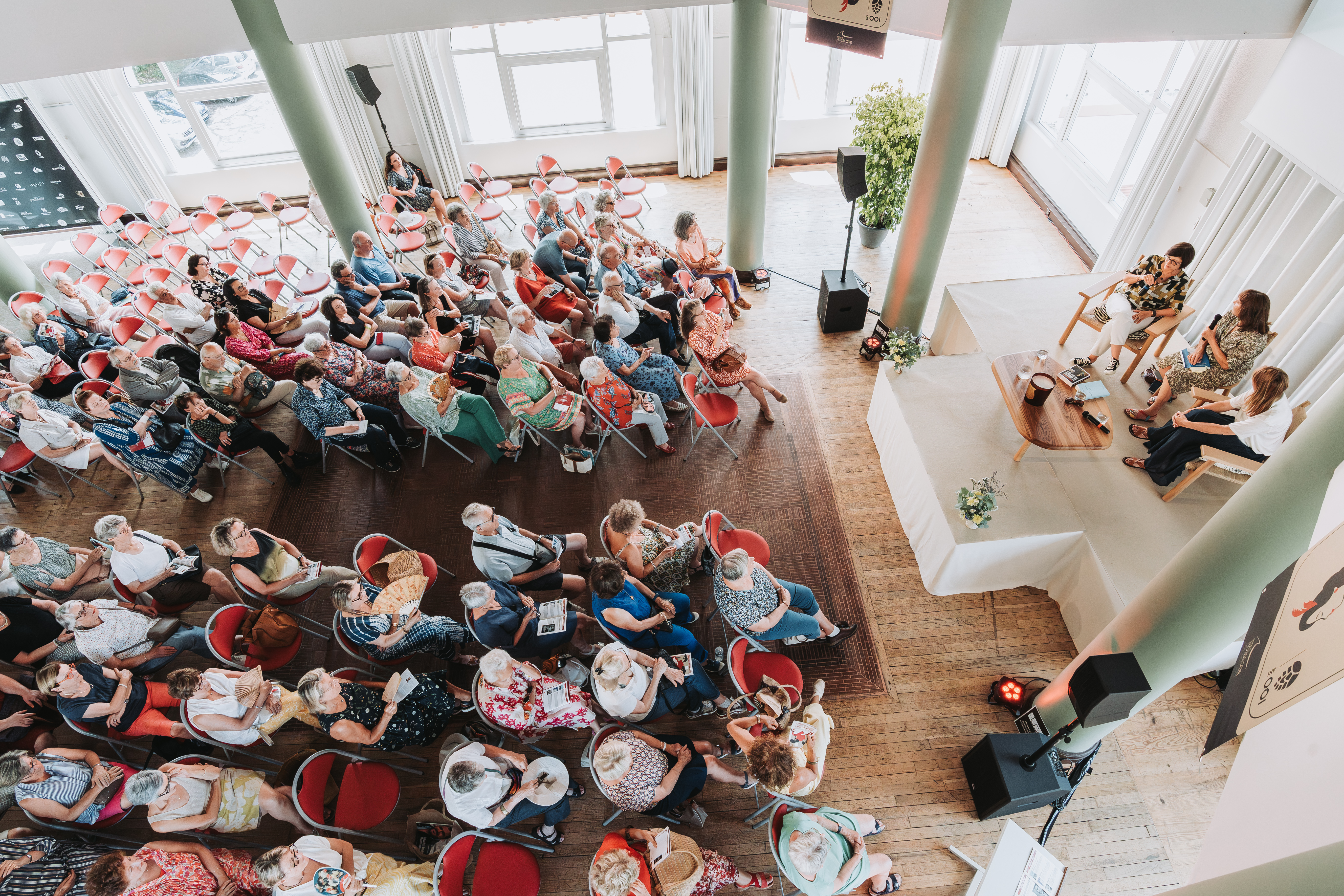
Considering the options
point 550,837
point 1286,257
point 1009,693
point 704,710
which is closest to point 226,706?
point 550,837

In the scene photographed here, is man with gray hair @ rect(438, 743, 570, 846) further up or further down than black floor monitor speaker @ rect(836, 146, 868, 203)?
further down

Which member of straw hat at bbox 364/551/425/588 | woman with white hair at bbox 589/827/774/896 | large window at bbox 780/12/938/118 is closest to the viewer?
woman with white hair at bbox 589/827/774/896

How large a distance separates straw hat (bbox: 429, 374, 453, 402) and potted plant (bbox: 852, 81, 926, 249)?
4.29m

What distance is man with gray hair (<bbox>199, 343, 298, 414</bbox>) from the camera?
5.11m

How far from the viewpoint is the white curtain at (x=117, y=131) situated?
8.39 m

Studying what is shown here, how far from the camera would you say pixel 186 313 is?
5.75m

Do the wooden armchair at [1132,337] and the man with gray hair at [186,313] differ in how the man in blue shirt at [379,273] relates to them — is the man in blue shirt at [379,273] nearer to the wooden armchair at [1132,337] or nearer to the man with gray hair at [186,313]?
the man with gray hair at [186,313]

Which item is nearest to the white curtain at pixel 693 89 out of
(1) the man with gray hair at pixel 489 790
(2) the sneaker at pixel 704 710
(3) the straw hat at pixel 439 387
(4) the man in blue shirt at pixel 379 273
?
(4) the man in blue shirt at pixel 379 273

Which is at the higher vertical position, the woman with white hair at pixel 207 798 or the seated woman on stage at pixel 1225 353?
the seated woman on stage at pixel 1225 353

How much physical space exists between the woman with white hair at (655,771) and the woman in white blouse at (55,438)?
195 inches

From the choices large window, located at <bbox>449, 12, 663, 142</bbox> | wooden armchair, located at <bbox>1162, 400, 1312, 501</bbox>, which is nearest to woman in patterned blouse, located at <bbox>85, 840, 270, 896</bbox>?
wooden armchair, located at <bbox>1162, 400, 1312, 501</bbox>

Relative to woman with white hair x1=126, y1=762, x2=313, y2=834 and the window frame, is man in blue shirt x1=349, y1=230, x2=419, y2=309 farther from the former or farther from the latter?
the window frame

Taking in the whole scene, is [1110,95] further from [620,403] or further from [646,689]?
[646,689]

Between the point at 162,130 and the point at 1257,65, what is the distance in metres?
12.7
